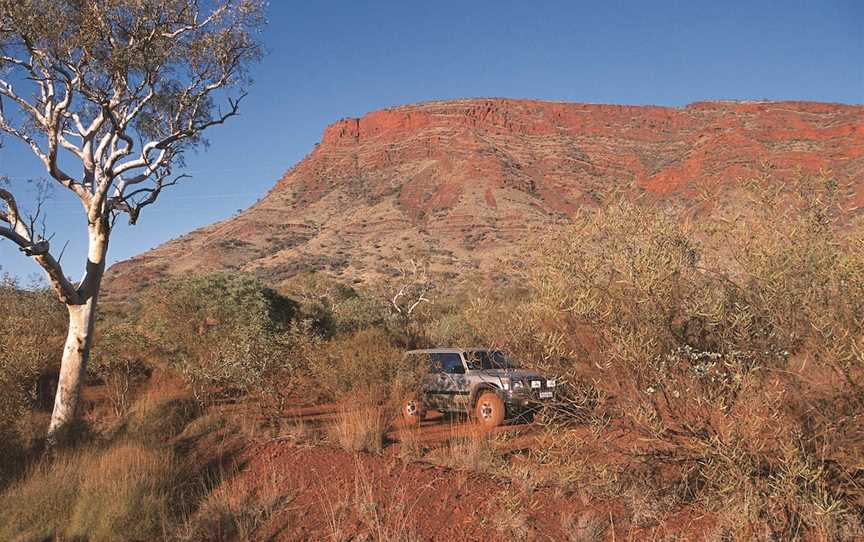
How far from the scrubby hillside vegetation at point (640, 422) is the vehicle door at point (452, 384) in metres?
2.34

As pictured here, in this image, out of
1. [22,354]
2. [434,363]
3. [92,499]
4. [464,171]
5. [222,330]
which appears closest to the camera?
[92,499]

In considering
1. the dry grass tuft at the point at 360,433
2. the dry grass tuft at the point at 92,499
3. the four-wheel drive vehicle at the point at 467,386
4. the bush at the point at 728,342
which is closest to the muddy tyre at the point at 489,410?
the four-wheel drive vehicle at the point at 467,386

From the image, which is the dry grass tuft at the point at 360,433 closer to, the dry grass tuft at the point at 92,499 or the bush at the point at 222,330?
the dry grass tuft at the point at 92,499

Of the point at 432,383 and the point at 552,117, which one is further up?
the point at 552,117

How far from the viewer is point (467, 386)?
10.1m

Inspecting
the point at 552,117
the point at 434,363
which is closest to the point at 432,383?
the point at 434,363

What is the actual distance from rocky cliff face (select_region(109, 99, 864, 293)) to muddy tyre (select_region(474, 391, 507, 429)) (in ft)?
108

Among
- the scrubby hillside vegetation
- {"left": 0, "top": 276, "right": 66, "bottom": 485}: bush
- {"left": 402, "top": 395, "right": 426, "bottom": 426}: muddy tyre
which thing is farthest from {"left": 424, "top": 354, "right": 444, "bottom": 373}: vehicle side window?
{"left": 0, "top": 276, "right": 66, "bottom": 485}: bush

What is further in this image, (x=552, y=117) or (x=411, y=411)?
(x=552, y=117)

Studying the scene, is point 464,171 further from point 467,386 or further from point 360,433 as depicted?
point 360,433

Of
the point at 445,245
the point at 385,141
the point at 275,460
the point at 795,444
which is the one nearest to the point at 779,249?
the point at 795,444

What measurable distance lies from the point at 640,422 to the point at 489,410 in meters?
5.51

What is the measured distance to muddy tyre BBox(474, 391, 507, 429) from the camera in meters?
9.38

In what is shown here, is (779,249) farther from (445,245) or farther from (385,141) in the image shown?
(385,141)
